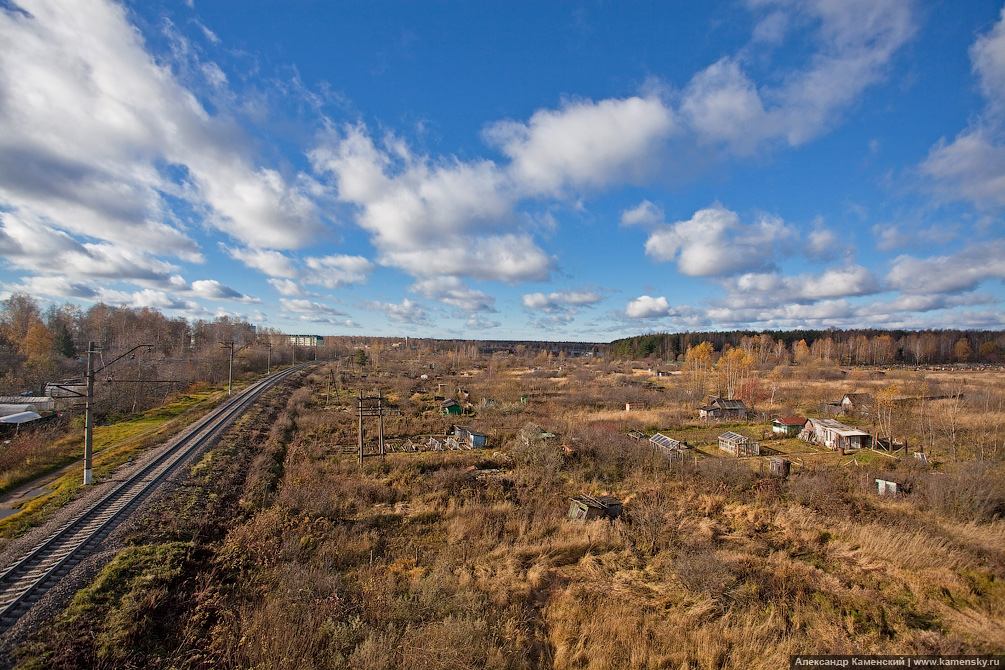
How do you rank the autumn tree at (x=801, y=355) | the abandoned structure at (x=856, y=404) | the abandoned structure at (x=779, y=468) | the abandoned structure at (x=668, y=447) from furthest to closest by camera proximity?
1. the autumn tree at (x=801, y=355)
2. the abandoned structure at (x=856, y=404)
3. the abandoned structure at (x=668, y=447)
4. the abandoned structure at (x=779, y=468)

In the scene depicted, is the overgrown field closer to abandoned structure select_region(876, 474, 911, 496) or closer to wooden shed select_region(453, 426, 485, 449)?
abandoned structure select_region(876, 474, 911, 496)

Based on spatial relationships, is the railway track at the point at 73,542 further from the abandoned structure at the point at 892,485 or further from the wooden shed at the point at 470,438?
the abandoned structure at the point at 892,485

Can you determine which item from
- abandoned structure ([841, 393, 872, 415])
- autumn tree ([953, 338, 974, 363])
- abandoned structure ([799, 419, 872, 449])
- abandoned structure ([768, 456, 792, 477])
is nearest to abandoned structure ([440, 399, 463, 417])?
abandoned structure ([768, 456, 792, 477])

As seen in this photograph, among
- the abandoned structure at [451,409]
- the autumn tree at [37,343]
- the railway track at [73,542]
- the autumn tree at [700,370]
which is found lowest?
the abandoned structure at [451,409]

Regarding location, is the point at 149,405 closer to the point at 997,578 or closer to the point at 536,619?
the point at 536,619

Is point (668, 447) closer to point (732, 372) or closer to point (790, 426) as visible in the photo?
point (790, 426)

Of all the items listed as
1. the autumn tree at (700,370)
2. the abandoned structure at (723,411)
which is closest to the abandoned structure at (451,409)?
the abandoned structure at (723,411)

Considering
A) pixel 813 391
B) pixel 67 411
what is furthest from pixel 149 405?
pixel 813 391

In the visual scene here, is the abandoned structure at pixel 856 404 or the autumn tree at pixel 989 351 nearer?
the abandoned structure at pixel 856 404
